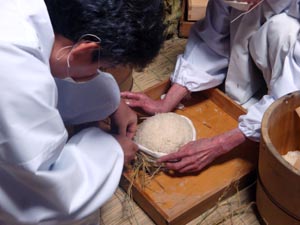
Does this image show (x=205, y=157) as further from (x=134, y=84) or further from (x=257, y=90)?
(x=134, y=84)

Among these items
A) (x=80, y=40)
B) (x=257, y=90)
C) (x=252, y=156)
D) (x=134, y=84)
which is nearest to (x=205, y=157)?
(x=252, y=156)

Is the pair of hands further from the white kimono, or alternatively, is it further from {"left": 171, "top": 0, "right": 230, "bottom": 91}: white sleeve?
{"left": 171, "top": 0, "right": 230, "bottom": 91}: white sleeve

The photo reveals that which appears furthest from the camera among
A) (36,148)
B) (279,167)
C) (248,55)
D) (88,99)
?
(248,55)

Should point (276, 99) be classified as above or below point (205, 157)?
above

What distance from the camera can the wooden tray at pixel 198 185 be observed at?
1175mm

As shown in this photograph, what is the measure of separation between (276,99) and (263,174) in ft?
0.69

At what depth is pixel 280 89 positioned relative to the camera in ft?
3.95

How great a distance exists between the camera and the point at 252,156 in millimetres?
1313

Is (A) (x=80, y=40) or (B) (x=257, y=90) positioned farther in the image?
(B) (x=257, y=90)

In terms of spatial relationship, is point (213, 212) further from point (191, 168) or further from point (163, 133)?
point (163, 133)

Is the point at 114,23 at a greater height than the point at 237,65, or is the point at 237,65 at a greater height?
the point at 114,23

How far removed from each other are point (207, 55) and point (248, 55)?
133 millimetres

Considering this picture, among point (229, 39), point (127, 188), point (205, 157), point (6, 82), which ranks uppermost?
point (6, 82)

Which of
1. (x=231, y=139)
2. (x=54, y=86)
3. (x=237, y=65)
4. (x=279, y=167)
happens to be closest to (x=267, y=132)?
(x=279, y=167)
